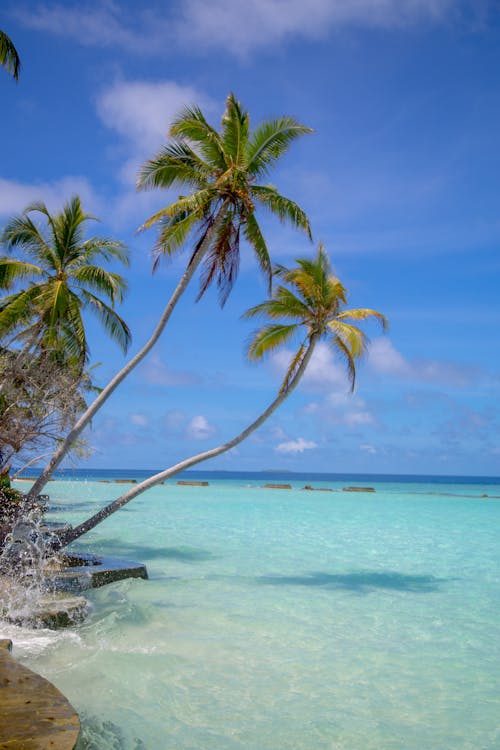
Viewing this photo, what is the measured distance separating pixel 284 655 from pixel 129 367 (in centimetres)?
590

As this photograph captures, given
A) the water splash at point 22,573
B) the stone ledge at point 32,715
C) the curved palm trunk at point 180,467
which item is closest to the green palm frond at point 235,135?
the curved palm trunk at point 180,467

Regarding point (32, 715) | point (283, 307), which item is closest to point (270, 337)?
point (283, 307)

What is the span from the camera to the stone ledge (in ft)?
12.1

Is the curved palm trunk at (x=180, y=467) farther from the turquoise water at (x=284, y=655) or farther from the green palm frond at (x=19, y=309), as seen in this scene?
the green palm frond at (x=19, y=309)

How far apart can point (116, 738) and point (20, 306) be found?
10.7 meters

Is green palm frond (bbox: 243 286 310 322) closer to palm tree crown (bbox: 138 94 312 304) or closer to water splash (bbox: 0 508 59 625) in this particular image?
palm tree crown (bbox: 138 94 312 304)

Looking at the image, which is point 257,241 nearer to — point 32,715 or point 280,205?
point 280,205

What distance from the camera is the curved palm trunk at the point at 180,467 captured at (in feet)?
37.3

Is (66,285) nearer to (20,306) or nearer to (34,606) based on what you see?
(20,306)

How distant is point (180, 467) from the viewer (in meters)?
11.9

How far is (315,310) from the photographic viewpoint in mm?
13039

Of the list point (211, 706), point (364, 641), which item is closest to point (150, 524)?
point (364, 641)

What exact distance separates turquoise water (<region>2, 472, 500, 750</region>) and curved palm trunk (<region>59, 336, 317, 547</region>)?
1.45m

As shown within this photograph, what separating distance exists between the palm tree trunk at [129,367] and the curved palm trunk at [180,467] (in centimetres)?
103
